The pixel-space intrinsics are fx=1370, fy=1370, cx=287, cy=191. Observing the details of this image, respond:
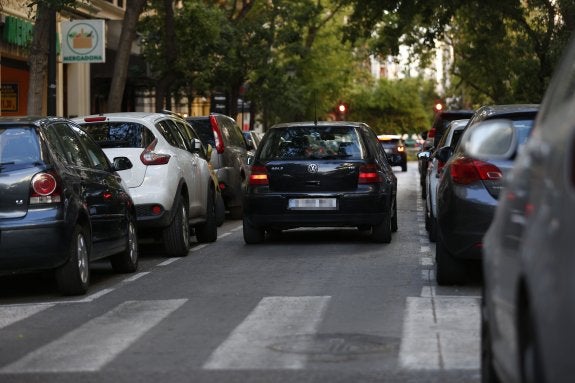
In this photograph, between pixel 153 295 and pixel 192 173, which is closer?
pixel 153 295

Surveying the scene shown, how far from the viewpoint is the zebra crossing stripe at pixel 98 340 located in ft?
25.4

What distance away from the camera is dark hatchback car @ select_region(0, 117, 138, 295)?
35.6 feet

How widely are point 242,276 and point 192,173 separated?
3.76m

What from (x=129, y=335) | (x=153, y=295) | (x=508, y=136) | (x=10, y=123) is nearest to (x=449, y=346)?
(x=129, y=335)

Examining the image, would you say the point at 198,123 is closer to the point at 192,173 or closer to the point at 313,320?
the point at 192,173

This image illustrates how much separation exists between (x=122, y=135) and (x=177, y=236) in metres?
1.35

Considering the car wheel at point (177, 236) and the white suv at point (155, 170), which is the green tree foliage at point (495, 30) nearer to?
the white suv at point (155, 170)

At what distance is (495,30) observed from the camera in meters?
35.1

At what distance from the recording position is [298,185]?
1623cm

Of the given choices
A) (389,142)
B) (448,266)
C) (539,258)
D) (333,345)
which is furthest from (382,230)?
(389,142)

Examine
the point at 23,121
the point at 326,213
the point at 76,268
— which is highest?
the point at 23,121

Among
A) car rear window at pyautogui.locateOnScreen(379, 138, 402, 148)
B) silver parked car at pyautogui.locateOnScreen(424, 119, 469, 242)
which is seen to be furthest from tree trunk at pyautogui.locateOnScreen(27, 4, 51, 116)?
car rear window at pyautogui.locateOnScreen(379, 138, 402, 148)

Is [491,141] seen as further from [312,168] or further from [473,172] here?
[312,168]

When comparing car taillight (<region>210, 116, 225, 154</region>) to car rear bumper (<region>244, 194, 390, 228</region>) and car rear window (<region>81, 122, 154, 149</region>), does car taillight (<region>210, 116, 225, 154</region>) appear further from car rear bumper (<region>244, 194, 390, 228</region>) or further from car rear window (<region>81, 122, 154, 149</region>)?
car rear window (<region>81, 122, 154, 149</region>)
